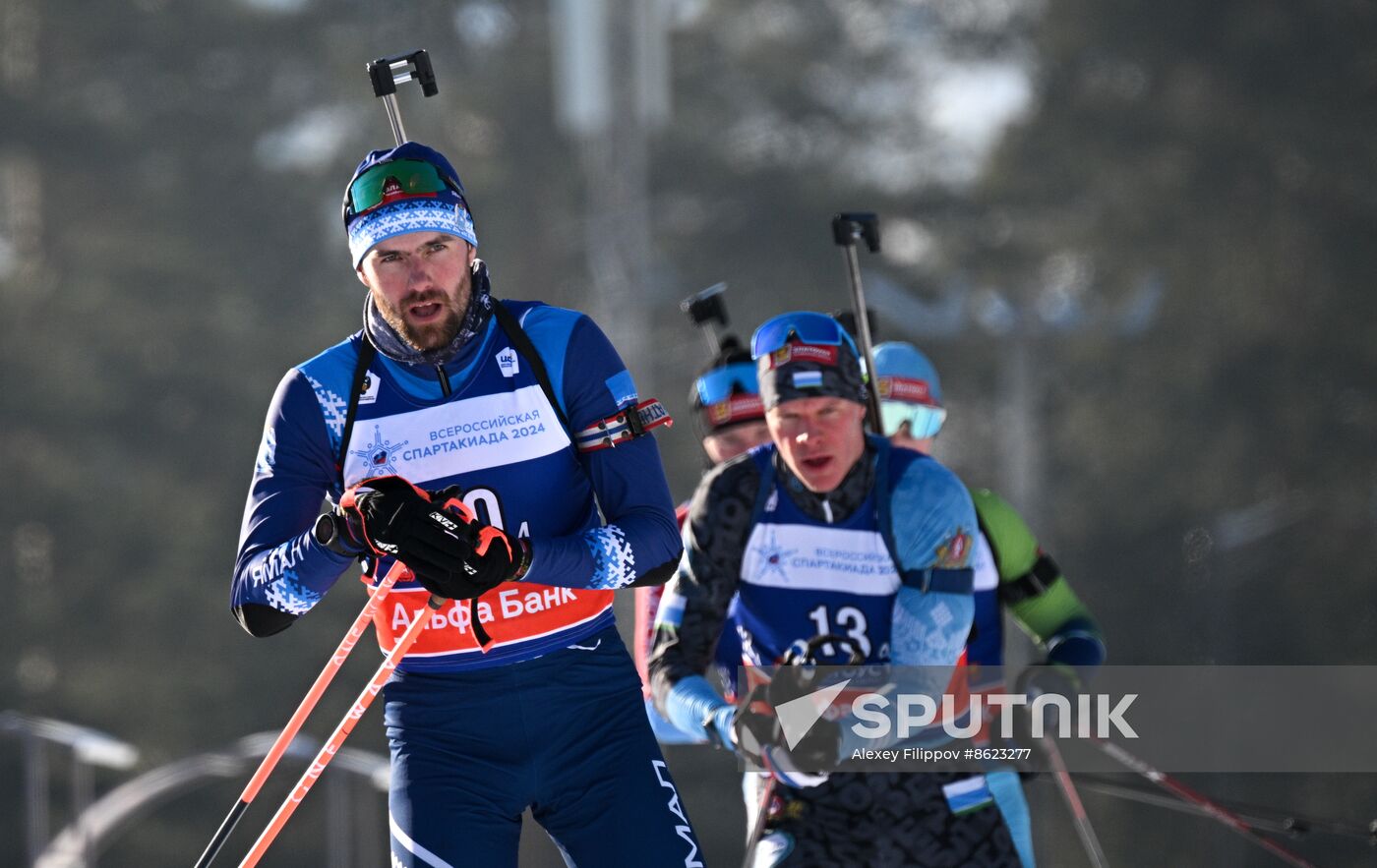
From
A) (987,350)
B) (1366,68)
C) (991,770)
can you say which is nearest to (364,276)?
(991,770)

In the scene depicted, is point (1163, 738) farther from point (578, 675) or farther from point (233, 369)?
point (578, 675)

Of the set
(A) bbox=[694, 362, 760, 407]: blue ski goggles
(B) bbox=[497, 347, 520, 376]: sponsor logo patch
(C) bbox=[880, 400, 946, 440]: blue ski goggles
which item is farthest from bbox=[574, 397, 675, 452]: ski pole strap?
(C) bbox=[880, 400, 946, 440]: blue ski goggles

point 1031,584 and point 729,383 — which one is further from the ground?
point 729,383

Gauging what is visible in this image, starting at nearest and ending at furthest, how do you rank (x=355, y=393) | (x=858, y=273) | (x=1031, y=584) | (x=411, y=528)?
(x=411, y=528), (x=355, y=393), (x=1031, y=584), (x=858, y=273)

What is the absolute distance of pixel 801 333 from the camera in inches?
187

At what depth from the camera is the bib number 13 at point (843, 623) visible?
4.65 metres

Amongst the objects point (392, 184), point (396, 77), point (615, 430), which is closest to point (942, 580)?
point (615, 430)

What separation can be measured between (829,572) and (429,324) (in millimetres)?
1352

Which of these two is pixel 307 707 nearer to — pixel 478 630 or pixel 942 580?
pixel 478 630

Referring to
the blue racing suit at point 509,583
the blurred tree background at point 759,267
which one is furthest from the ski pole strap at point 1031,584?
the blurred tree background at point 759,267

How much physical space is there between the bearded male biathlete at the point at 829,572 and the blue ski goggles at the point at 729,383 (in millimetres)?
1174

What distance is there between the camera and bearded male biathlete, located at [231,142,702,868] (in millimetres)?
3660

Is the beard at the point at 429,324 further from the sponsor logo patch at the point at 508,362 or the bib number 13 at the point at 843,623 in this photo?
the bib number 13 at the point at 843,623

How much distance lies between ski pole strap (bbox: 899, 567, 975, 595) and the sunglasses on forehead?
4.68 feet
